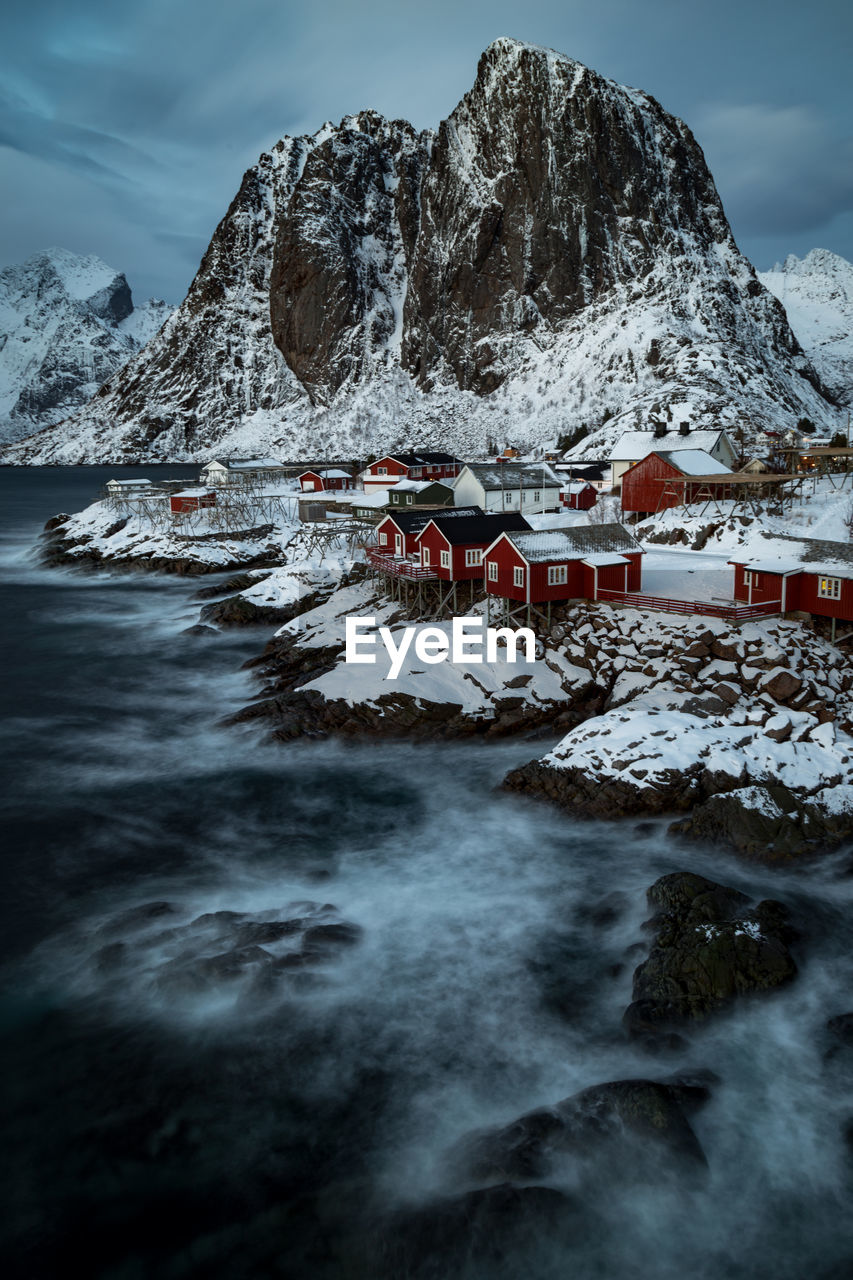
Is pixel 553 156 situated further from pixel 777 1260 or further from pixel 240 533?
pixel 777 1260

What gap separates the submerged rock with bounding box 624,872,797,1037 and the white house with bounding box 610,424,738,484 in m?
42.0

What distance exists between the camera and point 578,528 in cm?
3469

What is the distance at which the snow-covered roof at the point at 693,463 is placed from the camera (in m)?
46.0

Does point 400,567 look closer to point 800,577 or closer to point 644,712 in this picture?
point 644,712

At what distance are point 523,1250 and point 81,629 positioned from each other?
4389 cm

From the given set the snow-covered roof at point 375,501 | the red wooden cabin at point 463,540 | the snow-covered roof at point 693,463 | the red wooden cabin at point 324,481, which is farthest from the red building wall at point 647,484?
the red wooden cabin at point 324,481

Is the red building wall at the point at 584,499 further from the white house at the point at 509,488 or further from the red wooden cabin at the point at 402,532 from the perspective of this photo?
the red wooden cabin at the point at 402,532

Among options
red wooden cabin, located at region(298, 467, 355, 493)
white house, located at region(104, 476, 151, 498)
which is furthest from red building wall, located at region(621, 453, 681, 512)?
white house, located at region(104, 476, 151, 498)

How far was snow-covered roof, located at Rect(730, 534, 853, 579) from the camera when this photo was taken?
28.5m

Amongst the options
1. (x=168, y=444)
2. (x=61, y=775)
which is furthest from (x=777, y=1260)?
(x=168, y=444)

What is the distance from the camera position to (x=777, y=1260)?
10.5 meters

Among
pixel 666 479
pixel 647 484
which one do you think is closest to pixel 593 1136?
pixel 666 479

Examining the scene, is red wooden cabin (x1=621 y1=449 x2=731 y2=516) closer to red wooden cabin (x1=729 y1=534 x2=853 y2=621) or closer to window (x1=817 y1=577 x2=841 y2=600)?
red wooden cabin (x1=729 y1=534 x2=853 y2=621)

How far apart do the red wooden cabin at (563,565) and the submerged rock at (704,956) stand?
17.4m
